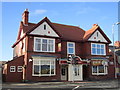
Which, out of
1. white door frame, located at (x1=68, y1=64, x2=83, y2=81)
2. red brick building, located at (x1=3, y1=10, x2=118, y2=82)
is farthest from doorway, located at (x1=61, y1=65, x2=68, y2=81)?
white door frame, located at (x1=68, y1=64, x2=83, y2=81)

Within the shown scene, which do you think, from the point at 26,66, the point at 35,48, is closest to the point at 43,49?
the point at 35,48

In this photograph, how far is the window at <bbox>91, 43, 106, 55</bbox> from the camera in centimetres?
3189

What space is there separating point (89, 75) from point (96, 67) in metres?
2.00

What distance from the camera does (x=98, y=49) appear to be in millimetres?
32312

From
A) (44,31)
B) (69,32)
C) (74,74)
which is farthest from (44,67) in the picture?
(69,32)

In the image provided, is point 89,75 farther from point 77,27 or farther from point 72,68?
point 77,27

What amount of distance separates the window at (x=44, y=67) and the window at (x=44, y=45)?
63.0 inches

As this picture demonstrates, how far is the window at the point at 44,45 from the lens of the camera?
1067 inches

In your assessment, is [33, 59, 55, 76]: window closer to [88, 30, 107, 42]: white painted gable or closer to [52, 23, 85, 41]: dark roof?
[52, 23, 85, 41]: dark roof

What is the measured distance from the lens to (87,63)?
99.0 feet

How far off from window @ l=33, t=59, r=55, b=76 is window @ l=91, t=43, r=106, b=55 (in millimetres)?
7982

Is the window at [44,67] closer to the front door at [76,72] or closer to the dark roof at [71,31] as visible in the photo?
the front door at [76,72]

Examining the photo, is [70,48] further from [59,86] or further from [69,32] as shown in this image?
[59,86]

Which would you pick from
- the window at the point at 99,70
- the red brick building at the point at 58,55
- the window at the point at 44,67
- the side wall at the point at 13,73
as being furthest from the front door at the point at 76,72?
the side wall at the point at 13,73
